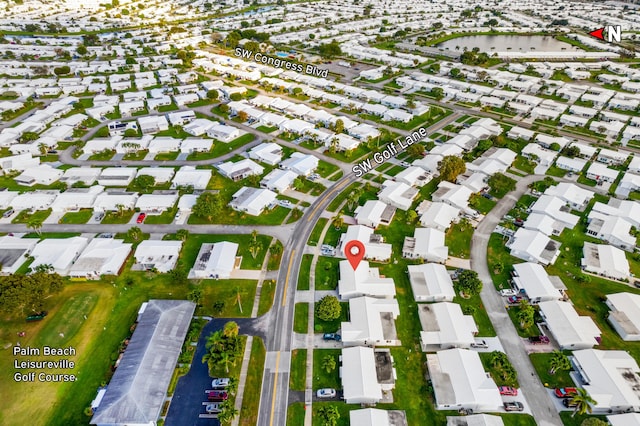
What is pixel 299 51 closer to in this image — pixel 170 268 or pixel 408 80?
pixel 408 80

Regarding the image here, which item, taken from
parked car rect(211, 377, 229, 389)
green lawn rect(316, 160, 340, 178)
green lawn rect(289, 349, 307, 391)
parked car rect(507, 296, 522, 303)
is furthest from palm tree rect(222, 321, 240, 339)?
green lawn rect(316, 160, 340, 178)

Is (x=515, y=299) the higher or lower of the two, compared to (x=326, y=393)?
higher

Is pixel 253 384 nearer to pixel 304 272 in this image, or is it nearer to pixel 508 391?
pixel 304 272

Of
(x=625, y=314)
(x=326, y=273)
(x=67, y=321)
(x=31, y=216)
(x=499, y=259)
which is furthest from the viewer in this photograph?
(x=31, y=216)

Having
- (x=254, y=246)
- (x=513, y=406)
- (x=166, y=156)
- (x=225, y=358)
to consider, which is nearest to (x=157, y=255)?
(x=254, y=246)

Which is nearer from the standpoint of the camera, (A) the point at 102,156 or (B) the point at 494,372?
(B) the point at 494,372

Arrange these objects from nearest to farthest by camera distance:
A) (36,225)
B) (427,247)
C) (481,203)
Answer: (427,247) → (36,225) → (481,203)

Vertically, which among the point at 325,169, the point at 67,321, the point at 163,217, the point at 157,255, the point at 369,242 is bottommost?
the point at 67,321

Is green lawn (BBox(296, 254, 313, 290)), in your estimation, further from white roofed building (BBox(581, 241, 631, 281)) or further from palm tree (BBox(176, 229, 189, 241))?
white roofed building (BBox(581, 241, 631, 281))
